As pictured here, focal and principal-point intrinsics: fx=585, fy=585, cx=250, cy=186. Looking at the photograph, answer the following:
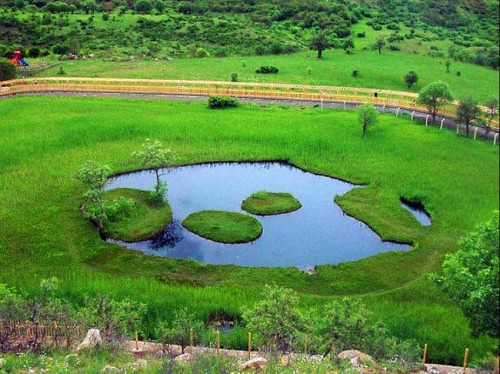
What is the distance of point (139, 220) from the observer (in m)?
34.4

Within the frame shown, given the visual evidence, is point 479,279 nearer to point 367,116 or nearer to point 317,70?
point 367,116

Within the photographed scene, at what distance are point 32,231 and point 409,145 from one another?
27943 millimetres

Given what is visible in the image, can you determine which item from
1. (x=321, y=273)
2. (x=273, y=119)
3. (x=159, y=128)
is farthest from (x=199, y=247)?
(x=273, y=119)

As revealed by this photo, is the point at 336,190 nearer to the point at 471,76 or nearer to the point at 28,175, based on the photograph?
the point at 28,175

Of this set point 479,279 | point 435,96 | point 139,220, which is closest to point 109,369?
point 479,279

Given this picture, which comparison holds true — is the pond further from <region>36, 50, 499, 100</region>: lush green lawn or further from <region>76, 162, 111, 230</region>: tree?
<region>36, 50, 499, 100</region>: lush green lawn

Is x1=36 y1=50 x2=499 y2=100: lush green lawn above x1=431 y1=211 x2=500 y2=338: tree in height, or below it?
above

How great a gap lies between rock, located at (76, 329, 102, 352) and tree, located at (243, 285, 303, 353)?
5.34 m

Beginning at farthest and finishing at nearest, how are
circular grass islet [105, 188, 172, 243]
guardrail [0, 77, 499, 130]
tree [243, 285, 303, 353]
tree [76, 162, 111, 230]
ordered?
guardrail [0, 77, 499, 130] < circular grass islet [105, 188, 172, 243] < tree [76, 162, 111, 230] < tree [243, 285, 303, 353]

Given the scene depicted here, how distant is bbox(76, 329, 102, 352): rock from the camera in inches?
810

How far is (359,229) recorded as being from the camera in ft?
113

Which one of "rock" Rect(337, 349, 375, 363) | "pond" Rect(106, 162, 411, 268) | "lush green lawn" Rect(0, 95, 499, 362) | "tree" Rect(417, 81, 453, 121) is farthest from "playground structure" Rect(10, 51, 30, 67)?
"rock" Rect(337, 349, 375, 363)

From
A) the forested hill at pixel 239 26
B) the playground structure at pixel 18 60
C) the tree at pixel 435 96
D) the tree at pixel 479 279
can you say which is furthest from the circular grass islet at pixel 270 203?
the forested hill at pixel 239 26

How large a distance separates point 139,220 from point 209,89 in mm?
29225
